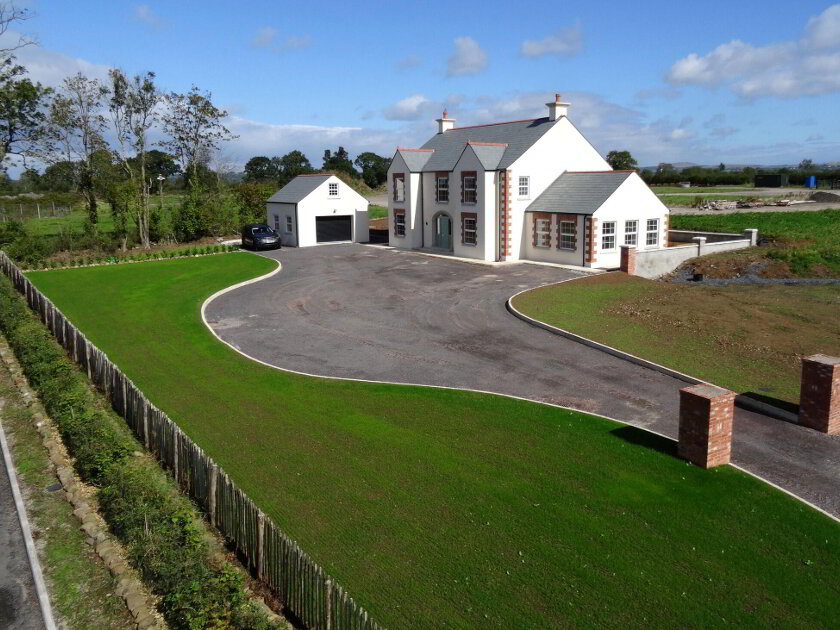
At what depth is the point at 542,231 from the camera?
3694cm

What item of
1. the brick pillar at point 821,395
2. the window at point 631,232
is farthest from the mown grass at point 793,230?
the brick pillar at point 821,395

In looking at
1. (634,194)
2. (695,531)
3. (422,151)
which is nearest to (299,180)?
(422,151)

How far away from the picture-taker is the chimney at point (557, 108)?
3722 cm

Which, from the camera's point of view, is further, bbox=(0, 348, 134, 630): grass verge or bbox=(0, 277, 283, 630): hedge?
bbox=(0, 348, 134, 630): grass verge

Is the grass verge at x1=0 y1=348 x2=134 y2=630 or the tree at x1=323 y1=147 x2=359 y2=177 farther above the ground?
the tree at x1=323 y1=147 x2=359 y2=177

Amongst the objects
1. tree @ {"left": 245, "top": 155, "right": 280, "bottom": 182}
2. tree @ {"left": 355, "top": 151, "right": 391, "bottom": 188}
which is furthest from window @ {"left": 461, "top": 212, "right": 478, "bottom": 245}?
tree @ {"left": 245, "top": 155, "right": 280, "bottom": 182}

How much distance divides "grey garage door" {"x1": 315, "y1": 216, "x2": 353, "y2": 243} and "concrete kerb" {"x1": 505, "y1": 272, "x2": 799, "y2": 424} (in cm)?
2468

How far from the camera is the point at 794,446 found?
43.0 ft

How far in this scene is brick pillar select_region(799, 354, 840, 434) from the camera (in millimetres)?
13469

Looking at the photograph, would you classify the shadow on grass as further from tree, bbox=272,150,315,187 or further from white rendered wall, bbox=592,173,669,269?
tree, bbox=272,150,315,187

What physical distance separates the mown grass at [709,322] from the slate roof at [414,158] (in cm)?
1635

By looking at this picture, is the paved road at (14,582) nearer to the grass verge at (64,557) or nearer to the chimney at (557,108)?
the grass verge at (64,557)

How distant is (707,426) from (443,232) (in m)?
31.1

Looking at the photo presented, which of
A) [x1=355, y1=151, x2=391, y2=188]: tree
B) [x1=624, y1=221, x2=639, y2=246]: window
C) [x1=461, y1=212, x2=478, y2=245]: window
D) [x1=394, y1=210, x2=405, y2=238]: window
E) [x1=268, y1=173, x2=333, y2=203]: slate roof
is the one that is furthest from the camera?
[x1=355, y1=151, x2=391, y2=188]: tree
